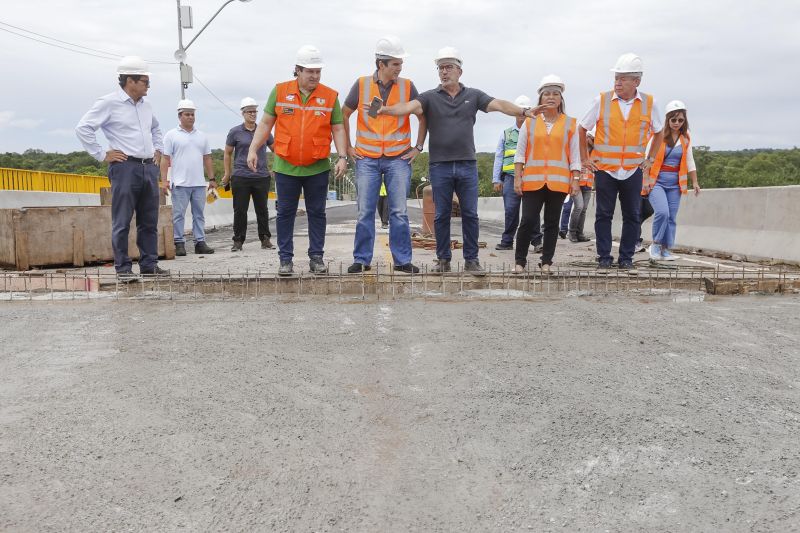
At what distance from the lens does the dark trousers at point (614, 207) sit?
7543 millimetres

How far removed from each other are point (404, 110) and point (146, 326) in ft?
10.3

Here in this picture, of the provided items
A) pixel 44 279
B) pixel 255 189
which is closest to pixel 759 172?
pixel 255 189

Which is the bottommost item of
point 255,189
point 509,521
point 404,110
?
point 509,521

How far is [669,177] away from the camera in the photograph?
8.70m

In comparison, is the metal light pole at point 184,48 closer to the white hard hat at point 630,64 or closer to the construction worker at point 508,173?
the construction worker at point 508,173

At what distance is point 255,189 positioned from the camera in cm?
1022

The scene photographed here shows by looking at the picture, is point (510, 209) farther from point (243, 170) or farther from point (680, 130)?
point (243, 170)

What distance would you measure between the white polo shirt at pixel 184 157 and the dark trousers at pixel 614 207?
5.48 meters

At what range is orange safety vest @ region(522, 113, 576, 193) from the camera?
23.3 ft

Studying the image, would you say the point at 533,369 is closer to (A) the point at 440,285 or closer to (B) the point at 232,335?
(B) the point at 232,335

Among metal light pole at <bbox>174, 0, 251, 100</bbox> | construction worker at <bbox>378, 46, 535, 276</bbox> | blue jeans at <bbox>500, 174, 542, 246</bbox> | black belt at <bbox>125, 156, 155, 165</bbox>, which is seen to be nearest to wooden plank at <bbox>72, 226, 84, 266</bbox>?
black belt at <bbox>125, 156, 155, 165</bbox>

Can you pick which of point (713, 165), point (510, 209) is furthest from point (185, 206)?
point (713, 165)

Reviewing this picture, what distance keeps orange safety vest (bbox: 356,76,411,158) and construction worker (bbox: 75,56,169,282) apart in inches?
80.3

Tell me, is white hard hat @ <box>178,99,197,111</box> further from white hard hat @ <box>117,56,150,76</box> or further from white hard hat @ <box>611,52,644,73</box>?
white hard hat @ <box>611,52,644,73</box>
